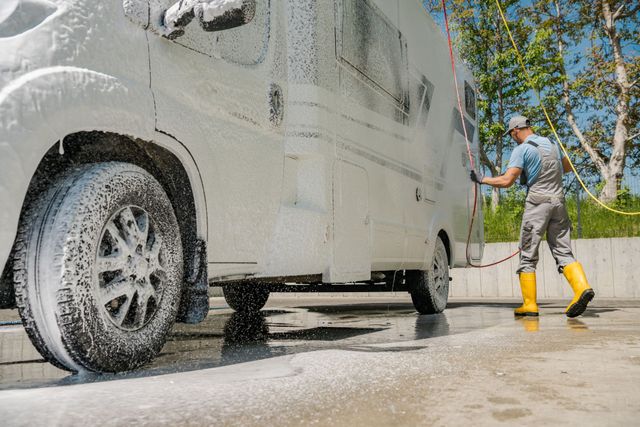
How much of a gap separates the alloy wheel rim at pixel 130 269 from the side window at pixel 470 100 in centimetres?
575

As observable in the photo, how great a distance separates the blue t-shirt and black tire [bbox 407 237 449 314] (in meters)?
1.09

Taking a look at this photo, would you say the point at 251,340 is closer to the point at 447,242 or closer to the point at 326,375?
the point at 326,375

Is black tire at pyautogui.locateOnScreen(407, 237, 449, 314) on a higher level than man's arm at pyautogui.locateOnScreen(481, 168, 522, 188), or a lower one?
lower

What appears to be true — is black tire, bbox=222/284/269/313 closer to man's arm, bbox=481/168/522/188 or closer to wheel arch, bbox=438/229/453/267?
wheel arch, bbox=438/229/453/267

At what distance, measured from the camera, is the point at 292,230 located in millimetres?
3859

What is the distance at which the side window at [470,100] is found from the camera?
8085mm

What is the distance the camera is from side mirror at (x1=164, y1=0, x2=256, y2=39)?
111 inches

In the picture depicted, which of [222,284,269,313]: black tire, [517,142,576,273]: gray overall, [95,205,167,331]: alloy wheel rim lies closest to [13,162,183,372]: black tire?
[95,205,167,331]: alloy wheel rim

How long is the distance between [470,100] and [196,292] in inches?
231

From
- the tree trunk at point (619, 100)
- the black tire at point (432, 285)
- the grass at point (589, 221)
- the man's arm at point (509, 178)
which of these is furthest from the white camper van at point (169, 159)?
the tree trunk at point (619, 100)

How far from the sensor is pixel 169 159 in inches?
122

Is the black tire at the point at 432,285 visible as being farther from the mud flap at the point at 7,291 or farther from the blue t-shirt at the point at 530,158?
the mud flap at the point at 7,291

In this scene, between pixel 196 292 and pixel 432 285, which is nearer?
pixel 196 292

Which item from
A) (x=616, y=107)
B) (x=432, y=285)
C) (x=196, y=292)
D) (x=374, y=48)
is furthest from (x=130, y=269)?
(x=616, y=107)
